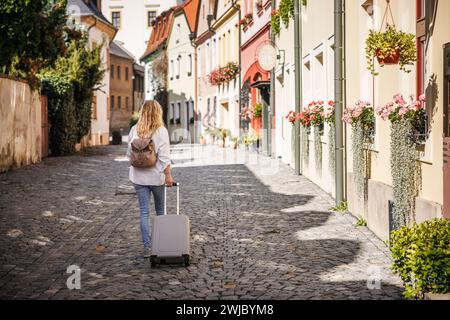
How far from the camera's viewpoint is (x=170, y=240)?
7461mm

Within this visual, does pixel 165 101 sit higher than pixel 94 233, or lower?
higher

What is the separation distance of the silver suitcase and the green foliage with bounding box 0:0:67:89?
11.3 meters

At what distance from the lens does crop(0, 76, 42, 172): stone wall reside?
18.5m

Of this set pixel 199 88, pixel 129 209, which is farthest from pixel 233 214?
pixel 199 88

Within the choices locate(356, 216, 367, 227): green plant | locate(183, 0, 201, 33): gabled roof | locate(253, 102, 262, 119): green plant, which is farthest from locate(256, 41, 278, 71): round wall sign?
locate(183, 0, 201, 33): gabled roof

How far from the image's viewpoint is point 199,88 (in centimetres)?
4572

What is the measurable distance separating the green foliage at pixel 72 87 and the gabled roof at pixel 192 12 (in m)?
19.1

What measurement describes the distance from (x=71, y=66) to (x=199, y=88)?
19.8 m

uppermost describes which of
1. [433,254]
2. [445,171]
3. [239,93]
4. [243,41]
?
[243,41]

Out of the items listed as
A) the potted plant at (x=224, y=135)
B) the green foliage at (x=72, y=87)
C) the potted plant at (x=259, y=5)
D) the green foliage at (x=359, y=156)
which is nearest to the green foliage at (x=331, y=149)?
the green foliage at (x=359, y=156)

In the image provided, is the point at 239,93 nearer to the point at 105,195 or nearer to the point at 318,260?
the point at 105,195

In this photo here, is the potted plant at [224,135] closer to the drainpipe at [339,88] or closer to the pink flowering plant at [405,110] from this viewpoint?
the drainpipe at [339,88]

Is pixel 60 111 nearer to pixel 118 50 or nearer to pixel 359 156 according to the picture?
pixel 359 156

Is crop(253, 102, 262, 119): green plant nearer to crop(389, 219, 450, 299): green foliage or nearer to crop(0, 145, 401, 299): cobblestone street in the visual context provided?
crop(0, 145, 401, 299): cobblestone street
